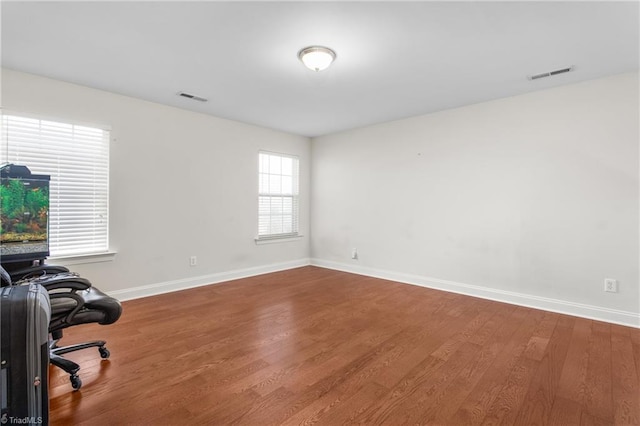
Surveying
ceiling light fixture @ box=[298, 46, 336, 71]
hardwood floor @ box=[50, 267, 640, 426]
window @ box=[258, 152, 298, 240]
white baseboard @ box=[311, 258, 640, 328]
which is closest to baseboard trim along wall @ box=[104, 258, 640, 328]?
white baseboard @ box=[311, 258, 640, 328]

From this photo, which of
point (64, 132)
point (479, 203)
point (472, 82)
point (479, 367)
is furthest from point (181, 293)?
point (472, 82)

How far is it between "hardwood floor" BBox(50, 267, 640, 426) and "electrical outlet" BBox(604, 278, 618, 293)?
1.17ft

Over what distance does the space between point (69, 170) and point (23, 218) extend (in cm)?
102

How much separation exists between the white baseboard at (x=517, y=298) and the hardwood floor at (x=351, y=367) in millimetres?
137

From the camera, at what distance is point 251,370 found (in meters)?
2.08

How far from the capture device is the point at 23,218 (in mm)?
2393

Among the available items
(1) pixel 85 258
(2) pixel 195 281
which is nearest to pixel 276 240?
(2) pixel 195 281

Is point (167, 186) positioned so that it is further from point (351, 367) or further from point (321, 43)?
point (351, 367)

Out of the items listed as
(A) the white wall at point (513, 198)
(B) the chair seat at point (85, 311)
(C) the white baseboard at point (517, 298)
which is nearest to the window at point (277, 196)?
(A) the white wall at point (513, 198)

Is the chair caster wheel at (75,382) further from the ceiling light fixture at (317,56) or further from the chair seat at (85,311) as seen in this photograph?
the ceiling light fixture at (317,56)

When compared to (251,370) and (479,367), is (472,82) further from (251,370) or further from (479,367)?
(251,370)

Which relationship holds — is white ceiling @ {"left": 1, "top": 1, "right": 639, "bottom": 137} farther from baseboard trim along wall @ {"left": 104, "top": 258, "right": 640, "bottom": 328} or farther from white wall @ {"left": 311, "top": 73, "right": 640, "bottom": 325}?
baseboard trim along wall @ {"left": 104, "top": 258, "right": 640, "bottom": 328}

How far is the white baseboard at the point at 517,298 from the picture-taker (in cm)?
297

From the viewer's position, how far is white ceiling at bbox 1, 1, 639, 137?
6.63 feet
